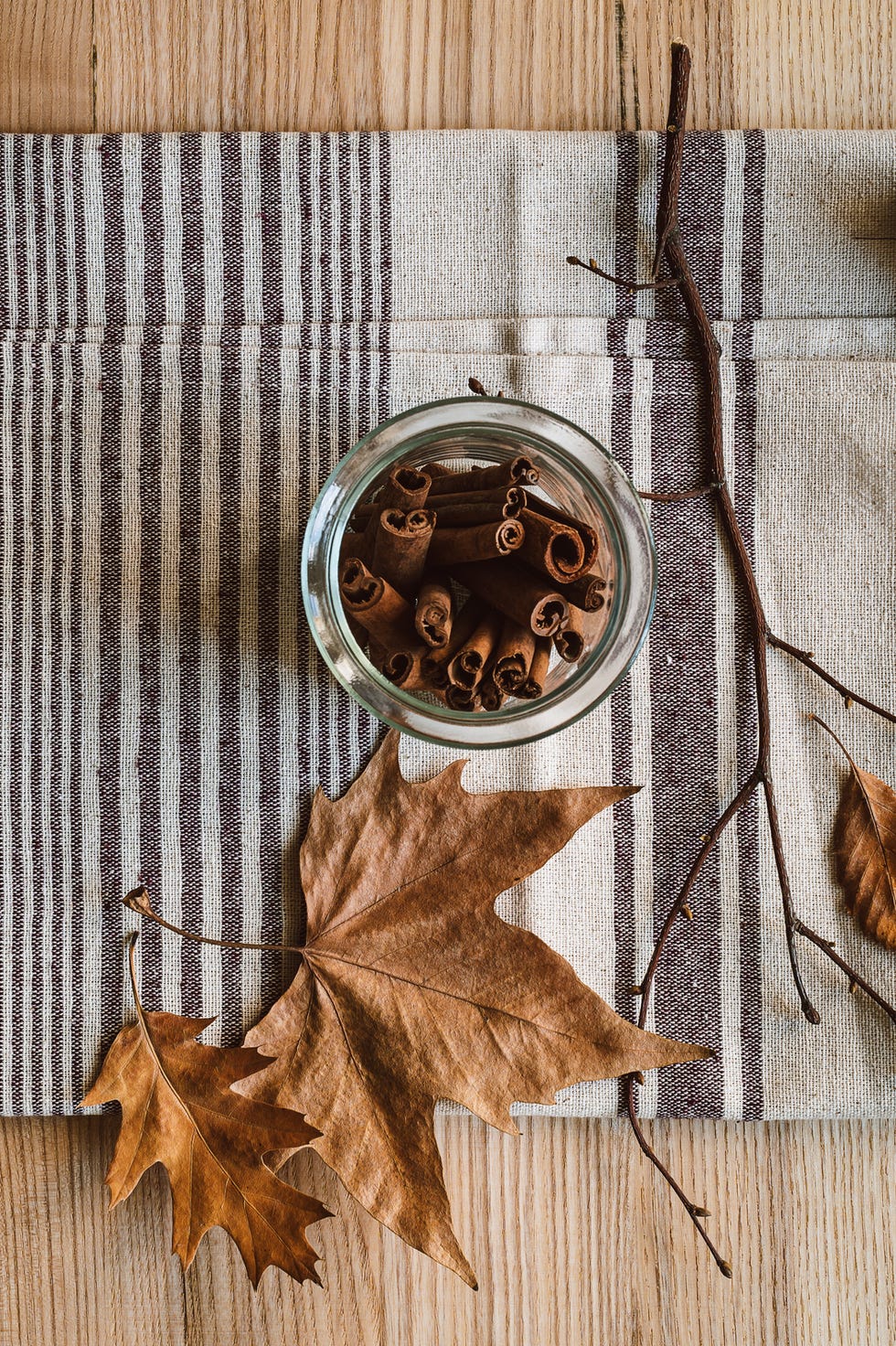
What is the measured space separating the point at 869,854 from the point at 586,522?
28 centimetres

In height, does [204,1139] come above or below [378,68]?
below

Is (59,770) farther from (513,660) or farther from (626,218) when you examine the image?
(626,218)

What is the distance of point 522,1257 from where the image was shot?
2.15ft

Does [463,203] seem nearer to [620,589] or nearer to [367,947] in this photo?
[620,589]

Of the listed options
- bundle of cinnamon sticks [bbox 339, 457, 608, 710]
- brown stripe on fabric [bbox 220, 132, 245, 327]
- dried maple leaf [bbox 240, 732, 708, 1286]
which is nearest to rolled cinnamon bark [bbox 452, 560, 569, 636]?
bundle of cinnamon sticks [bbox 339, 457, 608, 710]

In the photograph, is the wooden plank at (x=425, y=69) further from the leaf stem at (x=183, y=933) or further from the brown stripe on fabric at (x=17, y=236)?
the leaf stem at (x=183, y=933)

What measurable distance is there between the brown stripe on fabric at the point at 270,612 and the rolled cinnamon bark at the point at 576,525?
0.20 m

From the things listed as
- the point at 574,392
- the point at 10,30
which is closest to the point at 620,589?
the point at 574,392

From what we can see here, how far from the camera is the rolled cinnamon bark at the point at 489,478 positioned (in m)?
0.49

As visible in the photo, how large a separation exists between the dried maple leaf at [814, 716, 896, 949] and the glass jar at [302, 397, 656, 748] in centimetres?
21

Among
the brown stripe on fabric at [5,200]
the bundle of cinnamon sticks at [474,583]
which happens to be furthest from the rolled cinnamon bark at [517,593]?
the brown stripe on fabric at [5,200]

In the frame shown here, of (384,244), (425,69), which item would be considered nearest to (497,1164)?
(384,244)

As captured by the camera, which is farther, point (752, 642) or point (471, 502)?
point (752, 642)

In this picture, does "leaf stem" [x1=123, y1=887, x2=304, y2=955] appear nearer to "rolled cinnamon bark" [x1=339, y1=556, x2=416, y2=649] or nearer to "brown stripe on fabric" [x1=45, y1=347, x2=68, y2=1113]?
"brown stripe on fabric" [x1=45, y1=347, x2=68, y2=1113]
